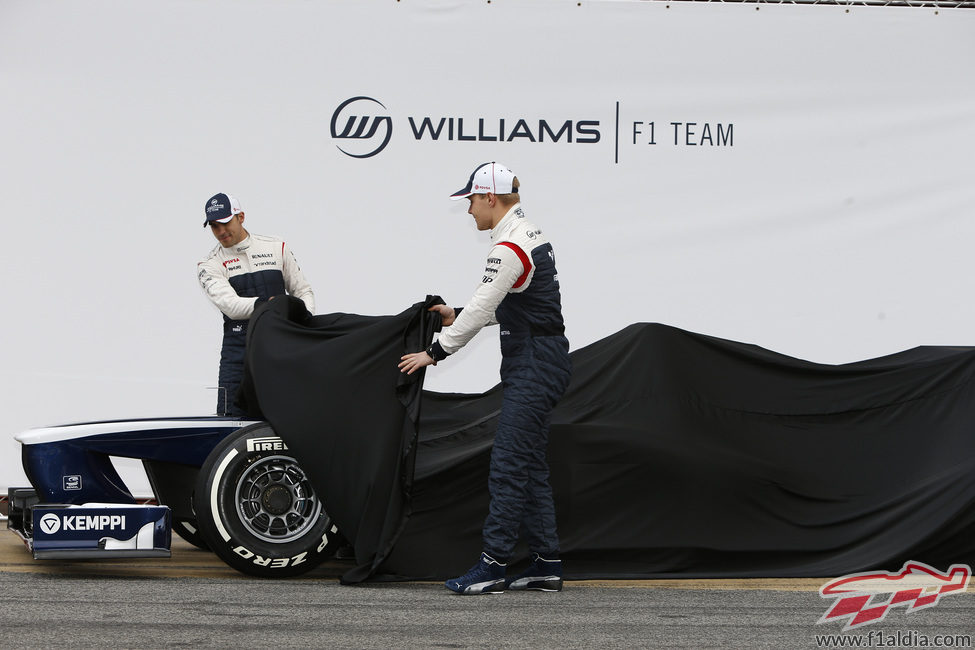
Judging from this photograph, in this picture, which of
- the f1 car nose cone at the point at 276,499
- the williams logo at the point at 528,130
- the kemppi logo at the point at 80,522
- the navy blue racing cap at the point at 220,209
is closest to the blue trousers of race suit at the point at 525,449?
the f1 car nose cone at the point at 276,499

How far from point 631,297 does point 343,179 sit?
81.7 inches

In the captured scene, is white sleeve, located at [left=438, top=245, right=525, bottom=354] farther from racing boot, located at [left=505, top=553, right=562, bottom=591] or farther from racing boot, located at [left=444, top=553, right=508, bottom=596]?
racing boot, located at [left=505, top=553, right=562, bottom=591]

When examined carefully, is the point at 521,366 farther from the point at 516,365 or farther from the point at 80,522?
the point at 80,522

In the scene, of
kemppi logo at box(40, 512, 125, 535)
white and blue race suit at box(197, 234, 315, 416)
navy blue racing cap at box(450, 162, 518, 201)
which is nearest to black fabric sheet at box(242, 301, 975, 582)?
navy blue racing cap at box(450, 162, 518, 201)

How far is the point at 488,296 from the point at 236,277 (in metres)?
2.12

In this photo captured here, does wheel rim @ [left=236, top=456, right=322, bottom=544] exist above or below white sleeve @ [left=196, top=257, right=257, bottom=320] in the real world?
below

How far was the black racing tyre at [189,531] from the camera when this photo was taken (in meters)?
5.59

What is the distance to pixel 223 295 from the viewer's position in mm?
6082

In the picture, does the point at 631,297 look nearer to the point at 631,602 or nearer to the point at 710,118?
the point at 710,118

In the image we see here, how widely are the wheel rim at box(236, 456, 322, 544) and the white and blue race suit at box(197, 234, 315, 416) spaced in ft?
4.10

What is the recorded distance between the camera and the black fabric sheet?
4.87m

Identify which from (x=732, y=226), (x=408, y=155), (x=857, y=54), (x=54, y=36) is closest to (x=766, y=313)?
(x=732, y=226)

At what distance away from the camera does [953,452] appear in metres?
5.55

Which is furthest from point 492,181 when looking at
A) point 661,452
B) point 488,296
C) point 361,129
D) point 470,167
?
point 361,129
